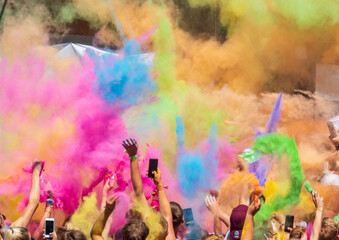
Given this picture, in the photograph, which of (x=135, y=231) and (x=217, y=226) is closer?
(x=135, y=231)

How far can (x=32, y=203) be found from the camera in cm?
497

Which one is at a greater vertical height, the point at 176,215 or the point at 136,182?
the point at 136,182

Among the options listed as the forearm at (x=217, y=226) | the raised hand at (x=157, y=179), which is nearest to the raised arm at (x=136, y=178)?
the raised hand at (x=157, y=179)

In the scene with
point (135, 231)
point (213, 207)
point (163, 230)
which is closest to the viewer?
point (135, 231)

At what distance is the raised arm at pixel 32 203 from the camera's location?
4.82 meters

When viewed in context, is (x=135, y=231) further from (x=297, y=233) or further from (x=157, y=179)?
(x=297, y=233)

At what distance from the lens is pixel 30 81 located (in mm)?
7715

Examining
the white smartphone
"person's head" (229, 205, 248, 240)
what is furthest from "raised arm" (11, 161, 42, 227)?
"person's head" (229, 205, 248, 240)

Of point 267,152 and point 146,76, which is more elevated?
point 146,76

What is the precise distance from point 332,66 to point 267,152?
4492 millimetres

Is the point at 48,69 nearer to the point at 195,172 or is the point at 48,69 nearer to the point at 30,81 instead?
the point at 30,81

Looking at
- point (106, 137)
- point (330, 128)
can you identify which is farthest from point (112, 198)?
point (330, 128)

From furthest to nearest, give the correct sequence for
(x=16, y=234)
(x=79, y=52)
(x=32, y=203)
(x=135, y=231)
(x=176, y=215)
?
(x=79, y=52)
(x=176, y=215)
(x=32, y=203)
(x=16, y=234)
(x=135, y=231)

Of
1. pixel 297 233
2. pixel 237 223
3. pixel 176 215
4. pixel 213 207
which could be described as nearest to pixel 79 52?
pixel 213 207
